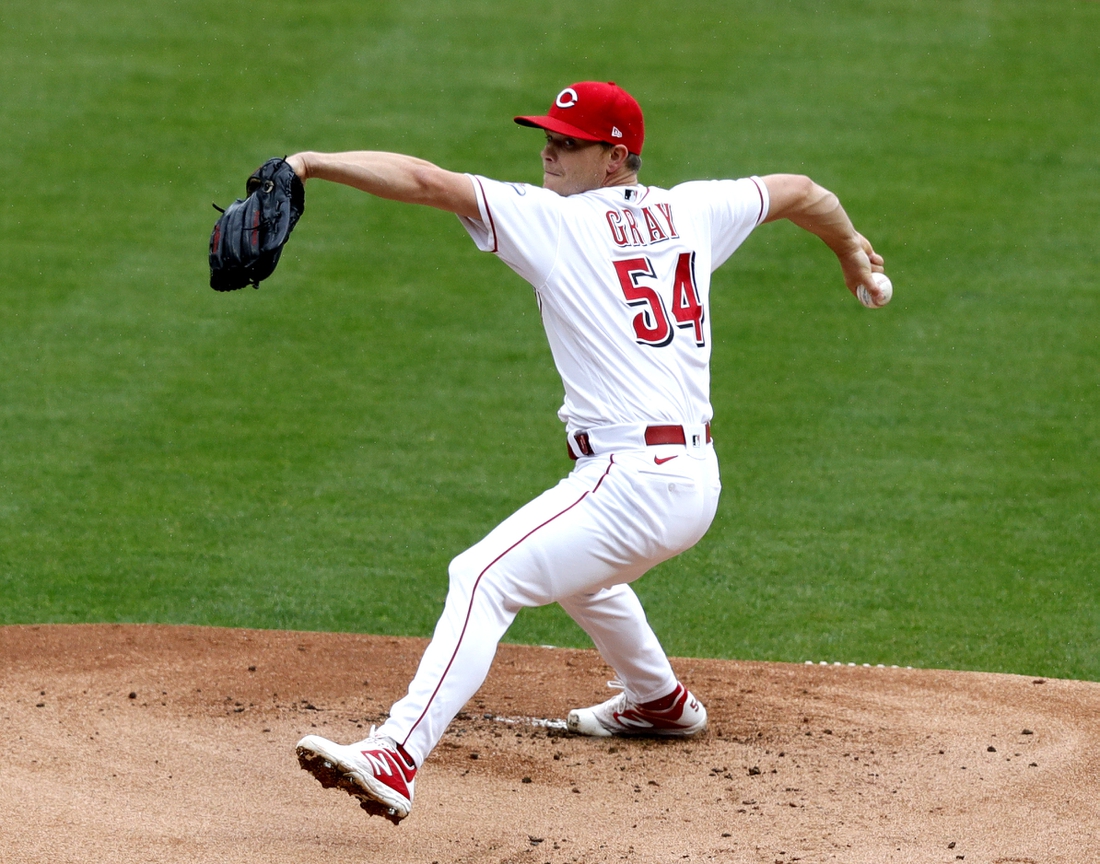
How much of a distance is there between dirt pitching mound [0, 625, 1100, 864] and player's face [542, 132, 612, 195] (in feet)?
5.46

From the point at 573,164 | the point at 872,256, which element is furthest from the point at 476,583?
the point at 872,256

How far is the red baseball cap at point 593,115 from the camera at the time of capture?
415 cm

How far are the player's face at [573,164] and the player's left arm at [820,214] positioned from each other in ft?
1.98

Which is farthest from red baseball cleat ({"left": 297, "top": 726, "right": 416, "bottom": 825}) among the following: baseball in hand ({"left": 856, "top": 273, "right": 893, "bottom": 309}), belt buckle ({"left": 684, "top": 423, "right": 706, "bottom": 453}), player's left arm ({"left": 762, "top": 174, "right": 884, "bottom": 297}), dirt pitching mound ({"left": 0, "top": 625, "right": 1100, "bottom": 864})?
baseball in hand ({"left": 856, "top": 273, "right": 893, "bottom": 309})

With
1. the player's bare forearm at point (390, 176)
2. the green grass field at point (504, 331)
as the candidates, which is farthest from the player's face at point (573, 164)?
the green grass field at point (504, 331)

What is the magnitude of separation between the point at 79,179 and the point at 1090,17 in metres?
8.67

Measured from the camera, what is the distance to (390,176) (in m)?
3.80

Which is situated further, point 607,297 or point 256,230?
point 607,297

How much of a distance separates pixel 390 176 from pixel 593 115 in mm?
661

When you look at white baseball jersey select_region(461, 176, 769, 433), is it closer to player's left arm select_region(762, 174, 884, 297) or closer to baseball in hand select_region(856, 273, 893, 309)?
player's left arm select_region(762, 174, 884, 297)

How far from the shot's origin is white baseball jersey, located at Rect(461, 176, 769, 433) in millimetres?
4016

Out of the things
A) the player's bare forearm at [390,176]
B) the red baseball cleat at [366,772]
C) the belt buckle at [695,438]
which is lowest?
the red baseball cleat at [366,772]

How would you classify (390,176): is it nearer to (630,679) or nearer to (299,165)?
(299,165)

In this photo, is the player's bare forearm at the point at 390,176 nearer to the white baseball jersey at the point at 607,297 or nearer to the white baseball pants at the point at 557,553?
the white baseball jersey at the point at 607,297
